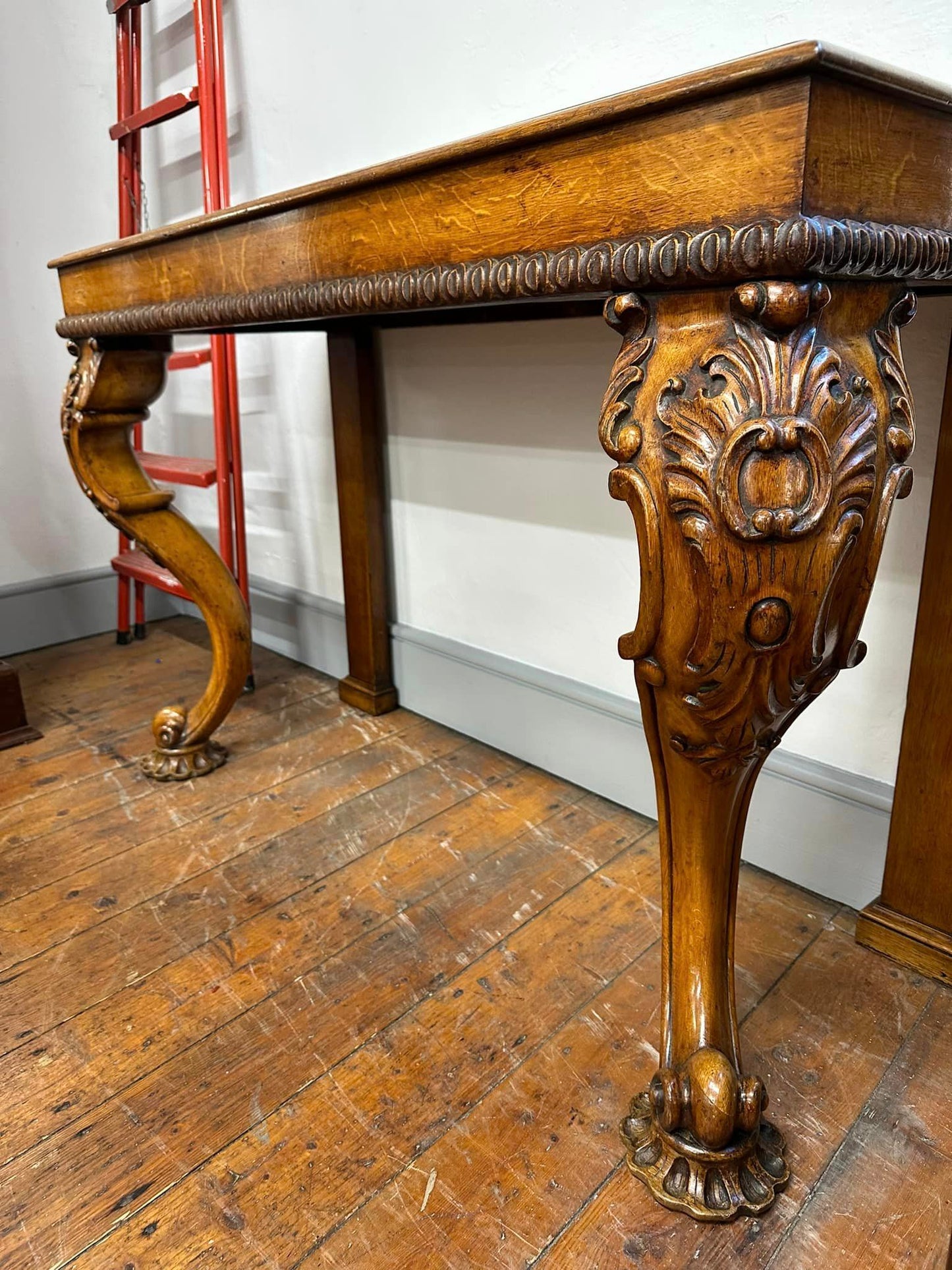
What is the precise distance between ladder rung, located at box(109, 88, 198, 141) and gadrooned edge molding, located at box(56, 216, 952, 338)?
119 cm

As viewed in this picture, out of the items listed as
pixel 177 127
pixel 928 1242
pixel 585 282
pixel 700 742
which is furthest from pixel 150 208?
pixel 928 1242

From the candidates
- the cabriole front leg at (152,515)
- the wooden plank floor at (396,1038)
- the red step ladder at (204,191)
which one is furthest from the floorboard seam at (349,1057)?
the red step ladder at (204,191)

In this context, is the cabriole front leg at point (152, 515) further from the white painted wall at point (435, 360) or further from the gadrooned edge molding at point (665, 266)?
the gadrooned edge molding at point (665, 266)

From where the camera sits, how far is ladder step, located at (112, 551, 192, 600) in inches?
75.8

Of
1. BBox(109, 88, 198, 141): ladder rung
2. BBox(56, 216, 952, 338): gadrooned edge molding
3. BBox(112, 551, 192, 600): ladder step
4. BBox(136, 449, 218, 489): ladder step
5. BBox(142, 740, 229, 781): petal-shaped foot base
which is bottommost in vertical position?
BBox(142, 740, 229, 781): petal-shaped foot base

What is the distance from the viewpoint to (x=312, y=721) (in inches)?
67.2

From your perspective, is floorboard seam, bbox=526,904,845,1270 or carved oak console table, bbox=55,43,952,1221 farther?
floorboard seam, bbox=526,904,845,1270

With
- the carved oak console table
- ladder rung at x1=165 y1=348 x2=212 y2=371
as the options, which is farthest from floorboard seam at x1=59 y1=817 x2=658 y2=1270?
ladder rung at x1=165 y1=348 x2=212 y2=371

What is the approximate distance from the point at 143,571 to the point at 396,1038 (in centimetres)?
142

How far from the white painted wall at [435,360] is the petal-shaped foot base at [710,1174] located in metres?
0.50

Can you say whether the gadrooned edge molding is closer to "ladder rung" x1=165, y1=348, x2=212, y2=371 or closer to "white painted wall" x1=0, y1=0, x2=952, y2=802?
"white painted wall" x1=0, y1=0, x2=952, y2=802

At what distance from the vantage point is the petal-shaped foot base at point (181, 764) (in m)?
1.51

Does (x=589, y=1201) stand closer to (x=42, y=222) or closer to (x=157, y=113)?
(x=157, y=113)

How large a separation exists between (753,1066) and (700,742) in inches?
16.8
